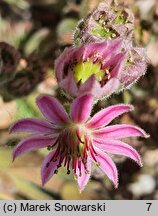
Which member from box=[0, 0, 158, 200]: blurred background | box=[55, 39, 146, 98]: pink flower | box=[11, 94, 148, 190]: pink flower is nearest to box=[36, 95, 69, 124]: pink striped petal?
box=[11, 94, 148, 190]: pink flower

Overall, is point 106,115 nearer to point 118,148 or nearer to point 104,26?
point 118,148

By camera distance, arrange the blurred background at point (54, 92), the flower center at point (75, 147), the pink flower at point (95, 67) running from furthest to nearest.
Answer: the blurred background at point (54, 92)
the flower center at point (75, 147)
the pink flower at point (95, 67)

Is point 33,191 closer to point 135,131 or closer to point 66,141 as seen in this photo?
point 66,141

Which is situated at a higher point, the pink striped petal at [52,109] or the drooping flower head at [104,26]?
the drooping flower head at [104,26]

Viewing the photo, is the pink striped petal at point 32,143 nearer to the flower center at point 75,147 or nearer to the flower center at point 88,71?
the flower center at point 75,147

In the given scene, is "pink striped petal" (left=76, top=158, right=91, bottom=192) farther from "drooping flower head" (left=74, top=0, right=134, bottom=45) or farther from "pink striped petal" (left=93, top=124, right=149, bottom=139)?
"drooping flower head" (left=74, top=0, right=134, bottom=45)

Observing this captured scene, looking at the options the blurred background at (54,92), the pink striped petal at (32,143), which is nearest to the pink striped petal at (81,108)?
the pink striped petal at (32,143)

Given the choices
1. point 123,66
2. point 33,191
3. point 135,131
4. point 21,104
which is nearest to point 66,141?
point 135,131
